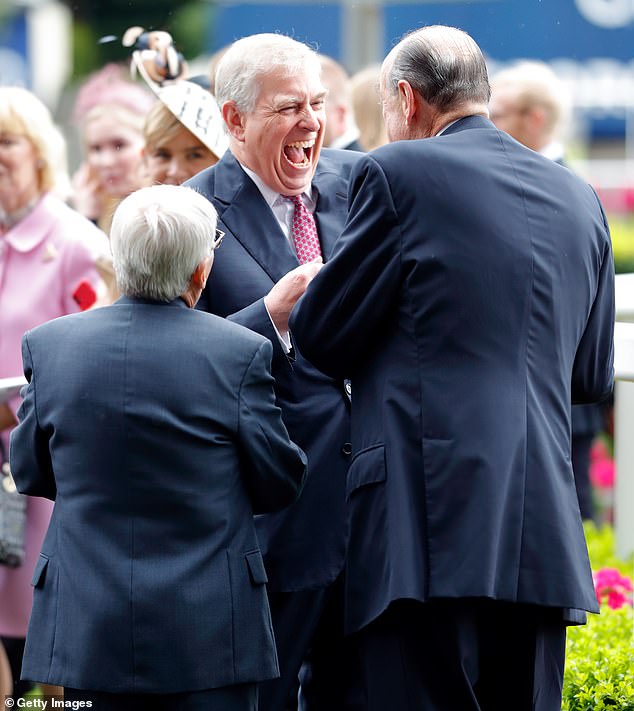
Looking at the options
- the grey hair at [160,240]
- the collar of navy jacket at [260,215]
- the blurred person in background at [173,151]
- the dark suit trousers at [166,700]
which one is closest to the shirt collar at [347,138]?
the blurred person in background at [173,151]

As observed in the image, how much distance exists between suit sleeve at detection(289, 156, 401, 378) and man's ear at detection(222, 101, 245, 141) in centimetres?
61

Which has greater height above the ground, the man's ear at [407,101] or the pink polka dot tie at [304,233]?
the man's ear at [407,101]

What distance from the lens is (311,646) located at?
11.7ft

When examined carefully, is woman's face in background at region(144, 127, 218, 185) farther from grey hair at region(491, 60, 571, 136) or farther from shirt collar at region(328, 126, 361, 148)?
grey hair at region(491, 60, 571, 136)

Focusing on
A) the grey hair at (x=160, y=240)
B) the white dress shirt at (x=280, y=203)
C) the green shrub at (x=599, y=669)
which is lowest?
the green shrub at (x=599, y=669)

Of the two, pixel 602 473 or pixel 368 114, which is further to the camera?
pixel 602 473

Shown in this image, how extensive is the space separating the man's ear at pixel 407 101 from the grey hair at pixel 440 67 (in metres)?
0.01

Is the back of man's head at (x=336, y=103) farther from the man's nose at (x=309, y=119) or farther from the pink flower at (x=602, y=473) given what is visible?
the man's nose at (x=309, y=119)

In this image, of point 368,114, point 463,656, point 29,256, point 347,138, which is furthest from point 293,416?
point 368,114

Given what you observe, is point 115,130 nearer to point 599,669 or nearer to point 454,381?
point 599,669

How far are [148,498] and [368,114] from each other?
4.06 metres

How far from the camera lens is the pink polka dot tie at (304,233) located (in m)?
3.47

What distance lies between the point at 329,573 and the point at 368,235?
94cm

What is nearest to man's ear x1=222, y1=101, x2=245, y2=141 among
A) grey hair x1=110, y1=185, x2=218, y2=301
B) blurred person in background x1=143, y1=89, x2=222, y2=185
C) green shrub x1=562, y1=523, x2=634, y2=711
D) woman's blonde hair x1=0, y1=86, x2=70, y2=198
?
grey hair x1=110, y1=185, x2=218, y2=301
